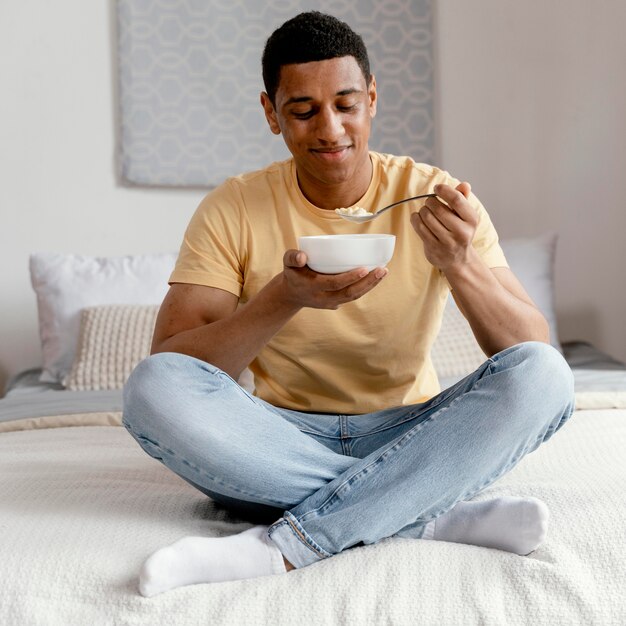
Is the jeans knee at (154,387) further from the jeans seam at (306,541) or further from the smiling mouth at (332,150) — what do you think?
the smiling mouth at (332,150)

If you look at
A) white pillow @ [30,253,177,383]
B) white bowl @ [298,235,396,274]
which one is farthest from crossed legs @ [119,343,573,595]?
white pillow @ [30,253,177,383]

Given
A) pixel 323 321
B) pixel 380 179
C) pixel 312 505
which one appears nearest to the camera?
pixel 312 505

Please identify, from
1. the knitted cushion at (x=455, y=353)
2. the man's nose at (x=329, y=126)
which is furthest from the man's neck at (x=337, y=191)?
the knitted cushion at (x=455, y=353)

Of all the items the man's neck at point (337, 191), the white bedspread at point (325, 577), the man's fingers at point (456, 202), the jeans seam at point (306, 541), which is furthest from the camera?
the man's neck at point (337, 191)

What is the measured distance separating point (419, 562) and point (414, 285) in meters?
0.56

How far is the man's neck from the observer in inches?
68.7

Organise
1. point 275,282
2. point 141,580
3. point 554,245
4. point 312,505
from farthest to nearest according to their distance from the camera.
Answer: point 554,245
point 275,282
point 312,505
point 141,580

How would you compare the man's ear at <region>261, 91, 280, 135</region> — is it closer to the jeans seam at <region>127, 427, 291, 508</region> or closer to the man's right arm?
the man's right arm

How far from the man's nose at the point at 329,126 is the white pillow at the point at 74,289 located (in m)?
1.43

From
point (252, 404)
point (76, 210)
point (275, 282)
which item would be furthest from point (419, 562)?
point (76, 210)

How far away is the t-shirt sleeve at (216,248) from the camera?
5.46ft

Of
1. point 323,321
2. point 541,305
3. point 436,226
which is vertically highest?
point 436,226

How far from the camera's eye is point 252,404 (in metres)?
1.43

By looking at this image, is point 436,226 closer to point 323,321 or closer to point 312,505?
point 323,321
